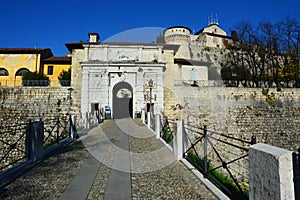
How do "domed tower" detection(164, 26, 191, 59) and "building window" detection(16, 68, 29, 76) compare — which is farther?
"domed tower" detection(164, 26, 191, 59)

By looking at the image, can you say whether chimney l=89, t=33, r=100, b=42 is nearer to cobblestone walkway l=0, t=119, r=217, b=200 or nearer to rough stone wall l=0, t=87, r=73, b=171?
rough stone wall l=0, t=87, r=73, b=171

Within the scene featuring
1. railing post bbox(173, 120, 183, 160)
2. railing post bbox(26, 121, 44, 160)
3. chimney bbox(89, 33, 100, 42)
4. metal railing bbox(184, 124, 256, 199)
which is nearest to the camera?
metal railing bbox(184, 124, 256, 199)

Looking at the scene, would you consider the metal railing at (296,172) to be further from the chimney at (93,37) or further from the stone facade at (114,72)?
the chimney at (93,37)

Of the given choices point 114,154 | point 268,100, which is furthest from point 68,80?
point 268,100

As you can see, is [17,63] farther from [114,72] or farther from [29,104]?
[114,72]

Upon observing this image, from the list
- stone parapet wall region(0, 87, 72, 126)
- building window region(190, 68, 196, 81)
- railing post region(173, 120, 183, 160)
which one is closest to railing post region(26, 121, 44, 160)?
railing post region(173, 120, 183, 160)

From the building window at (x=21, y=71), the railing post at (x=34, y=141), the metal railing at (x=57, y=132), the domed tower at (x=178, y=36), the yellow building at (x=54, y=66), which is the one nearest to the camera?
the railing post at (x=34, y=141)

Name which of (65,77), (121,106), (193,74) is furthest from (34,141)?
(193,74)

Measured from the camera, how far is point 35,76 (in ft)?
75.6

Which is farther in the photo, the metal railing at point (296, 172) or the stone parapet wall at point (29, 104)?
the stone parapet wall at point (29, 104)

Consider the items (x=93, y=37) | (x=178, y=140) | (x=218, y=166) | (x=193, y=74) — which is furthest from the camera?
Result: (x=93, y=37)

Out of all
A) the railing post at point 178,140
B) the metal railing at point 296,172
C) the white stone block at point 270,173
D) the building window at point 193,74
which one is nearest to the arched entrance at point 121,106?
the building window at point 193,74

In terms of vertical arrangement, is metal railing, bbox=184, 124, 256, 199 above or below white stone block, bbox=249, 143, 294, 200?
below

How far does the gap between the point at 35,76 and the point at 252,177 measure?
2519cm
